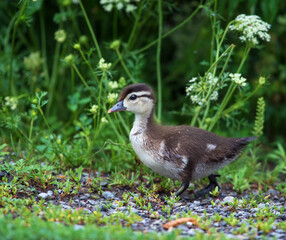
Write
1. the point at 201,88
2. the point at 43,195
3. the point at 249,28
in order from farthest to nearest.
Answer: the point at 201,88 < the point at 249,28 < the point at 43,195

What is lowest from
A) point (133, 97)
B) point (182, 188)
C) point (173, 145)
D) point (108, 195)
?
point (108, 195)

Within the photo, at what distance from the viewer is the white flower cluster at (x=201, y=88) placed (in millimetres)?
5387

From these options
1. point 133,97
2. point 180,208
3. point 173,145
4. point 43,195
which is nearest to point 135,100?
point 133,97

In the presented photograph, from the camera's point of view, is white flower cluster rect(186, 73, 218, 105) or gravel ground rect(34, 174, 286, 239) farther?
white flower cluster rect(186, 73, 218, 105)

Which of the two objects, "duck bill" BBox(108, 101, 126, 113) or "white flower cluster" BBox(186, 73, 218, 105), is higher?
"white flower cluster" BBox(186, 73, 218, 105)

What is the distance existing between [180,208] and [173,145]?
66 cm

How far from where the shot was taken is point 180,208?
489 centimetres

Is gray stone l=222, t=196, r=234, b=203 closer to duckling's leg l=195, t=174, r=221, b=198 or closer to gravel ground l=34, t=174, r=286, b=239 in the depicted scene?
gravel ground l=34, t=174, r=286, b=239

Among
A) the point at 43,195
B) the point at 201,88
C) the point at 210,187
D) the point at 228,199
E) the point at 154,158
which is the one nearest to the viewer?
the point at 43,195

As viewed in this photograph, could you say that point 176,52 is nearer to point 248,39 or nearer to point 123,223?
point 248,39

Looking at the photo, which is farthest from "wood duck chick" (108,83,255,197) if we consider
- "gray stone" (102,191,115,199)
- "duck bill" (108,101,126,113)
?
"gray stone" (102,191,115,199)

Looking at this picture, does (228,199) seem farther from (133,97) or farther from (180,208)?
(133,97)

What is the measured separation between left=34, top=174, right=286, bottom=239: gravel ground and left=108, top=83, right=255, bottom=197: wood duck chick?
34 cm

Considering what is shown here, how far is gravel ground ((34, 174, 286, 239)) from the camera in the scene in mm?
4141
